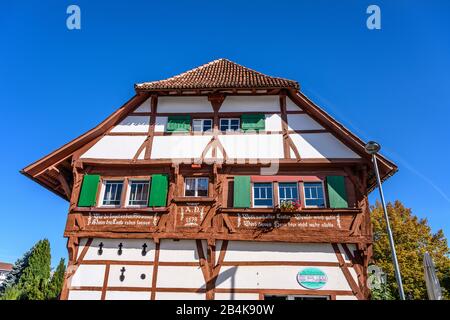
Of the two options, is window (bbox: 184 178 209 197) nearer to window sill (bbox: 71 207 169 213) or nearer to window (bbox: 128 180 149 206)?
window sill (bbox: 71 207 169 213)

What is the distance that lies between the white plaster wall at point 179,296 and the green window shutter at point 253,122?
604 centimetres

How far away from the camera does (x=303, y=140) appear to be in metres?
11.4

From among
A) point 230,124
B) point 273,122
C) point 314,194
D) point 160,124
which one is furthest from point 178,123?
point 314,194

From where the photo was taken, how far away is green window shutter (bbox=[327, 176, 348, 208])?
10344 mm

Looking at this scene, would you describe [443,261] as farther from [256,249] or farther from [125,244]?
[125,244]

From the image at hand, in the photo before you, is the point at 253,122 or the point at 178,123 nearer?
the point at 253,122

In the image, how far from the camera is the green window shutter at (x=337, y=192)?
407 inches

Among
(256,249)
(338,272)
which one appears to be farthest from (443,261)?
(256,249)

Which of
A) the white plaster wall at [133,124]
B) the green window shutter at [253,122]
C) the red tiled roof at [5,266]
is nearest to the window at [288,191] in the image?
the green window shutter at [253,122]

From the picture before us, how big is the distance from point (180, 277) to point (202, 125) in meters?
5.66

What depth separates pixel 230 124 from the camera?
12.1 m

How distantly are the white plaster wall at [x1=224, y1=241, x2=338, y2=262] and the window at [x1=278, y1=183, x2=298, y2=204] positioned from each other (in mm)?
1608

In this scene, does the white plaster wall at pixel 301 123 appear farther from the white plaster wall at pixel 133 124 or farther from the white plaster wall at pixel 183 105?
the white plaster wall at pixel 133 124

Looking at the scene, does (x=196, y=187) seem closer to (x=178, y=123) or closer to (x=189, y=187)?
(x=189, y=187)
